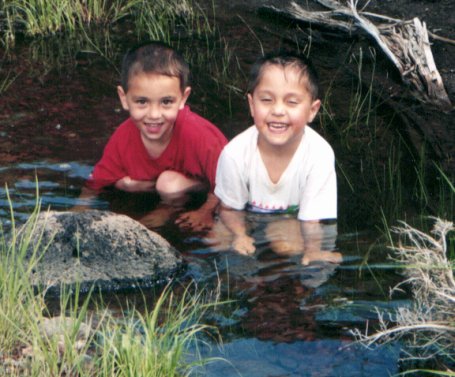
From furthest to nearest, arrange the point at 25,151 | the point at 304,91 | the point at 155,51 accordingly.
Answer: the point at 25,151, the point at 155,51, the point at 304,91

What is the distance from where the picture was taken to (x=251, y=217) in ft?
18.9

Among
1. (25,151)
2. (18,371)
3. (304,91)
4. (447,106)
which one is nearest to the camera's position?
(18,371)

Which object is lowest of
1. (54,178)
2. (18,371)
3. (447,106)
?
(18,371)

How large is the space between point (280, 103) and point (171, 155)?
1.07 m

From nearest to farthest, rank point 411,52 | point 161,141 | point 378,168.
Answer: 1. point 161,141
2. point 378,168
3. point 411,52

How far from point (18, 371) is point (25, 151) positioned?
A: 3077 mm

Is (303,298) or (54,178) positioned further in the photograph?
→ (54,178)

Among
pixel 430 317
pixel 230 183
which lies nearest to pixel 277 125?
pixel 230 183

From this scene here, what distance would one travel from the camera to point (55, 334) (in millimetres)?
3861

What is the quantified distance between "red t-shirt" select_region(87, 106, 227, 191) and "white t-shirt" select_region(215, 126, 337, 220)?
357mm

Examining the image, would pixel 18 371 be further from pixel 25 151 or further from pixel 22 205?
pixel 25 151

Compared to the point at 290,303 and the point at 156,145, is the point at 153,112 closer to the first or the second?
the point at 156,145

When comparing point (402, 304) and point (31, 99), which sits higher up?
point (31, 99)

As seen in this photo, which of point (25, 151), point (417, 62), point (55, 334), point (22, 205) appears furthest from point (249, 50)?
point (55, 334)
